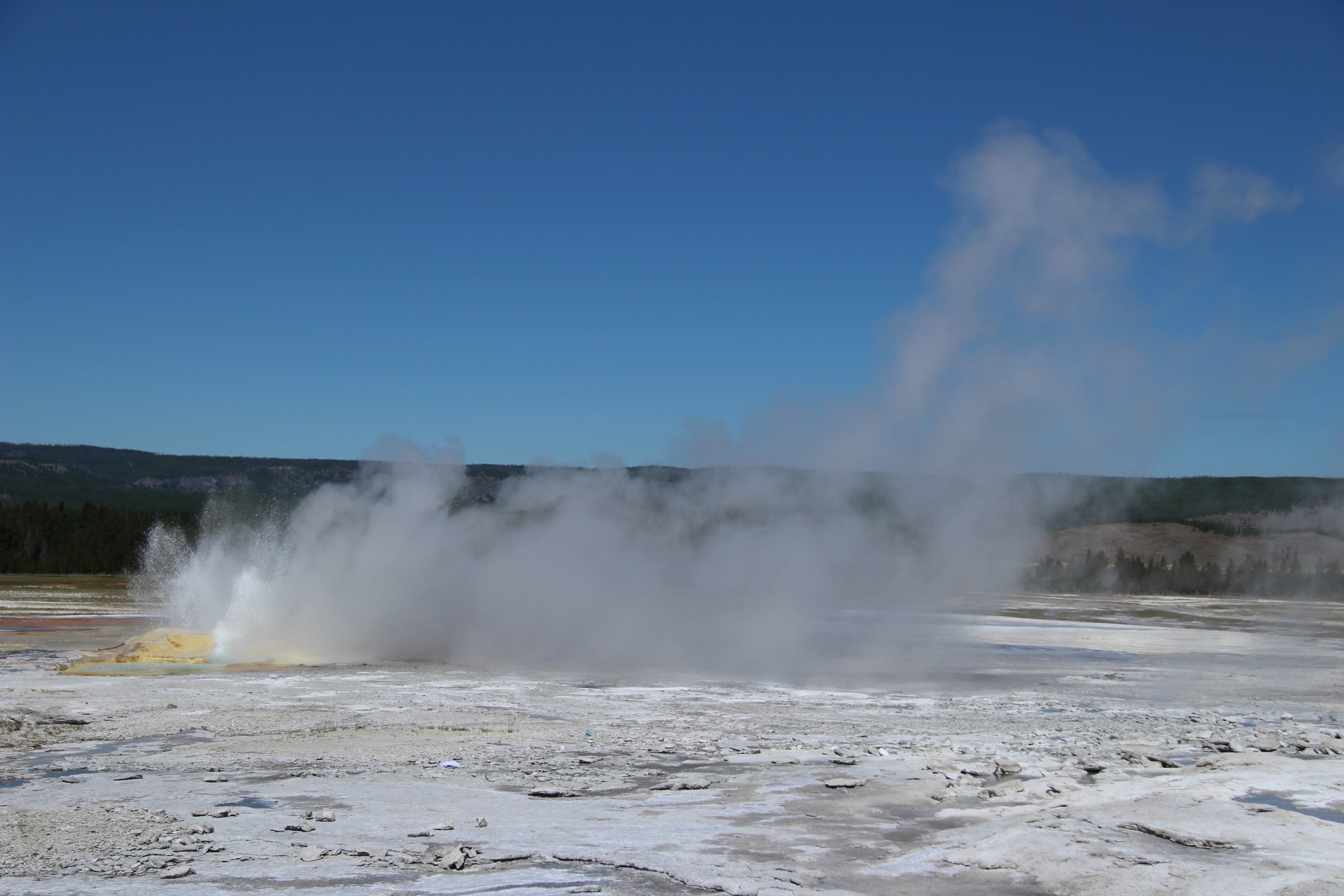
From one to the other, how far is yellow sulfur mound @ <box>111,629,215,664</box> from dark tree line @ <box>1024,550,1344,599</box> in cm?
6998

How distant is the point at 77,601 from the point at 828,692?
146 feet

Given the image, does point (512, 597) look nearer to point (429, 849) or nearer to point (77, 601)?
point (429, 849)

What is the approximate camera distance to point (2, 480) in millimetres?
180875

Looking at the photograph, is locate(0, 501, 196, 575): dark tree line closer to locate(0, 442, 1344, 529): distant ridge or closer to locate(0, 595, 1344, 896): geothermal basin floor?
locate(0, 442, 1344, 529): distant ridge

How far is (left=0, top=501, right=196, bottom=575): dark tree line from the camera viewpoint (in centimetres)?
8012

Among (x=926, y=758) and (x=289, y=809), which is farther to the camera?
(x=926, y=758)

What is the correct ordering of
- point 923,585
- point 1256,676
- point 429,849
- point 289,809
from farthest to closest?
point 923,585
point 1256,676
point 289,809
point 429,849

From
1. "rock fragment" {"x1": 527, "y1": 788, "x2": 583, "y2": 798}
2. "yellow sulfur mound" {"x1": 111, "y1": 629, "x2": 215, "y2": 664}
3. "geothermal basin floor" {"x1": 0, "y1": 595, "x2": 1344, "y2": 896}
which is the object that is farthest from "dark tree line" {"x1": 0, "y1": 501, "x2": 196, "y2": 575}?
"rock fragment" {"x1": 527, "y1": 788, "x2": 583, "y2": 798}

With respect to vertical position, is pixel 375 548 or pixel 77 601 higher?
pixel 375 548

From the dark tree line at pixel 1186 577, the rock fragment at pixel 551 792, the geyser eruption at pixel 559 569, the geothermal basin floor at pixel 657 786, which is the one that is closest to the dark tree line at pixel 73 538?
the geyser eruption at pixel 559 569

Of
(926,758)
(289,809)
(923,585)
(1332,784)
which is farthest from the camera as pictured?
(923,585)

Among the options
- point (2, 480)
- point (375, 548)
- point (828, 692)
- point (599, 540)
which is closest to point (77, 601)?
point (375, 548)

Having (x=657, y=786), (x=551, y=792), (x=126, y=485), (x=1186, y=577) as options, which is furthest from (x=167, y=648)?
(x=126, y=485)

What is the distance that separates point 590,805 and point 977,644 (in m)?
24.9
